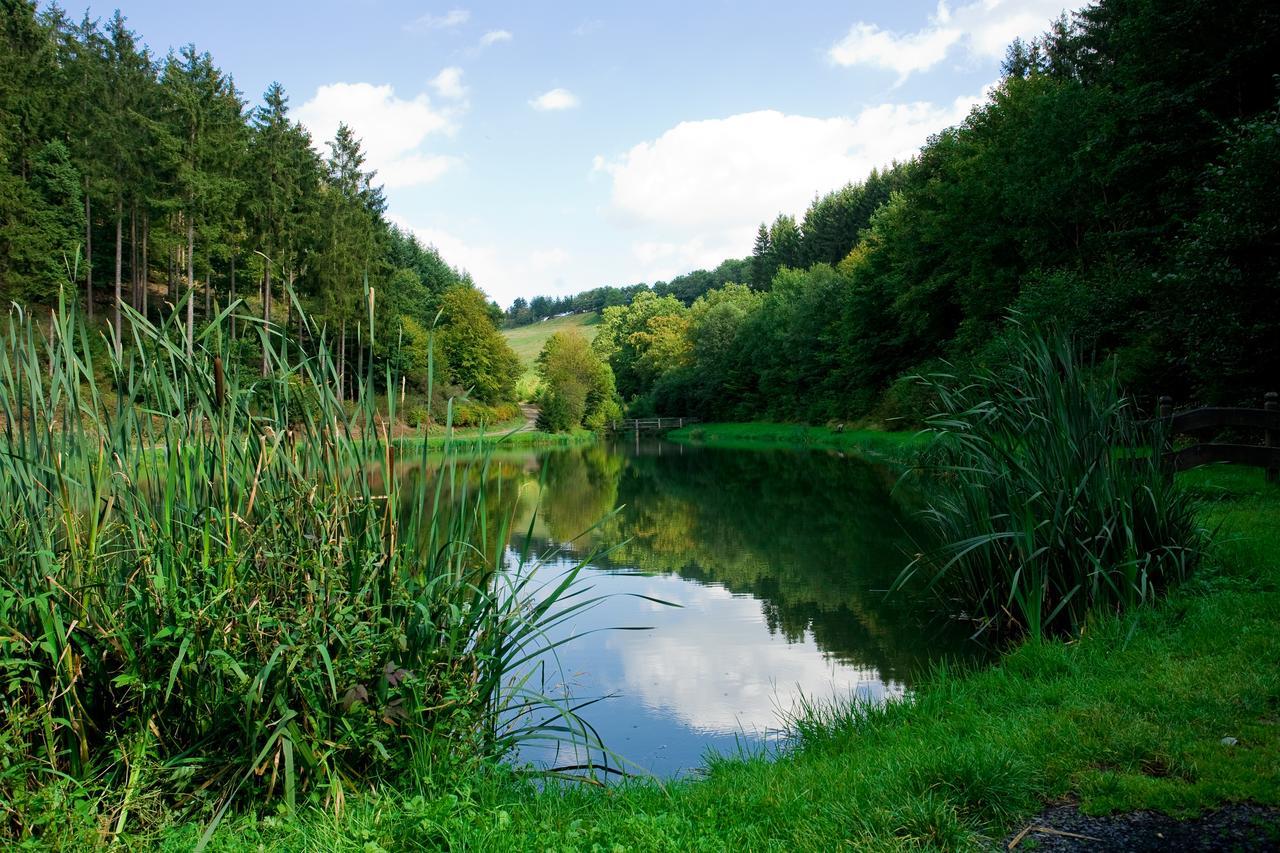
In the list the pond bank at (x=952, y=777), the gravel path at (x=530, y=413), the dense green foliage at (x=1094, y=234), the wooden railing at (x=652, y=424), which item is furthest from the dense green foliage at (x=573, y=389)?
the pond bank at (x=952, y=777)

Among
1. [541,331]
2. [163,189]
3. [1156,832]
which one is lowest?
[1156,832]

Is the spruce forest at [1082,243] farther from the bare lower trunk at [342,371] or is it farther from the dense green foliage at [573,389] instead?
the dense green foliage at [573,389]

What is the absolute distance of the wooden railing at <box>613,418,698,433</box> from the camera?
6316 centimetres

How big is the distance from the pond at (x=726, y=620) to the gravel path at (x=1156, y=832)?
154 cm

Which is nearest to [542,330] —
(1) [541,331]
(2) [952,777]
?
(1) [541,331]

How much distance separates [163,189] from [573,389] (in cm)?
2859

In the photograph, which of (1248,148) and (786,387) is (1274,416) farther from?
(786,387)

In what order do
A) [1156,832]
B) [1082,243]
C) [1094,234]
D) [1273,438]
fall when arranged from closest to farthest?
[1156,832] < [1273,438] < [1094,234] < [1082,243]

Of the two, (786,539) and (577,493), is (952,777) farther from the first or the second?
(577,493)

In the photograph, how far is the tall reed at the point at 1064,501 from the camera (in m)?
5.68

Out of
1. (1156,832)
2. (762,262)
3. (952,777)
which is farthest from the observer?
(762,262)

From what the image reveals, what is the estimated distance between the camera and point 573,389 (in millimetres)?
54906

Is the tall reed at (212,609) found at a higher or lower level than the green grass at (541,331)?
lower

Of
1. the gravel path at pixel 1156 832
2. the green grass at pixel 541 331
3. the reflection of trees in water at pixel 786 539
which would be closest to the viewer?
the gravel path at pixel 1156 832
